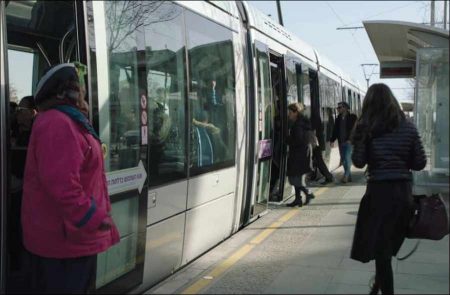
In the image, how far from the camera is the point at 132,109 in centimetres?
416

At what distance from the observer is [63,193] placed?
2.72 meters

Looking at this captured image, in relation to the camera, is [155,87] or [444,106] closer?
[155,87]

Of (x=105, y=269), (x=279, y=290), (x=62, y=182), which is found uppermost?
(x=62, y=182)

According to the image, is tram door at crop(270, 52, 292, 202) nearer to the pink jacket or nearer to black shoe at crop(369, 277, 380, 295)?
black shoe at crop(369, 277, 380, 295)

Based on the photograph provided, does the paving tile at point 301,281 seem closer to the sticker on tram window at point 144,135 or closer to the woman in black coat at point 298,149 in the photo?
the sticker on tram window at point 144,135

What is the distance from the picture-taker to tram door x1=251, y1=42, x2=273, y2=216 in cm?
744

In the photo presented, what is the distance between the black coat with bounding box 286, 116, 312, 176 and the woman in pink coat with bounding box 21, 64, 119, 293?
6357mm

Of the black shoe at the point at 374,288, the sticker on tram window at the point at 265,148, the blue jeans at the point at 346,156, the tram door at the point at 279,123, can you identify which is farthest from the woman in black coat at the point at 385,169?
the blue jeans at the point at 346,156

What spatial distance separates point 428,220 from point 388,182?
416 millimetres

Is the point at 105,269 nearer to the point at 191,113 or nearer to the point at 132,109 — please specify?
the point at 132,109

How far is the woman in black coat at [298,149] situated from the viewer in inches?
360

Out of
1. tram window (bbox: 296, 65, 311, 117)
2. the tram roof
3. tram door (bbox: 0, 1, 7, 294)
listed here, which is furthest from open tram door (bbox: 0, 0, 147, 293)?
tram window (bbox: 296, 65, 311, 117)

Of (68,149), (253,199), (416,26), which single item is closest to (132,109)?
(68,149)

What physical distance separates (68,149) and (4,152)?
26.2 inches
